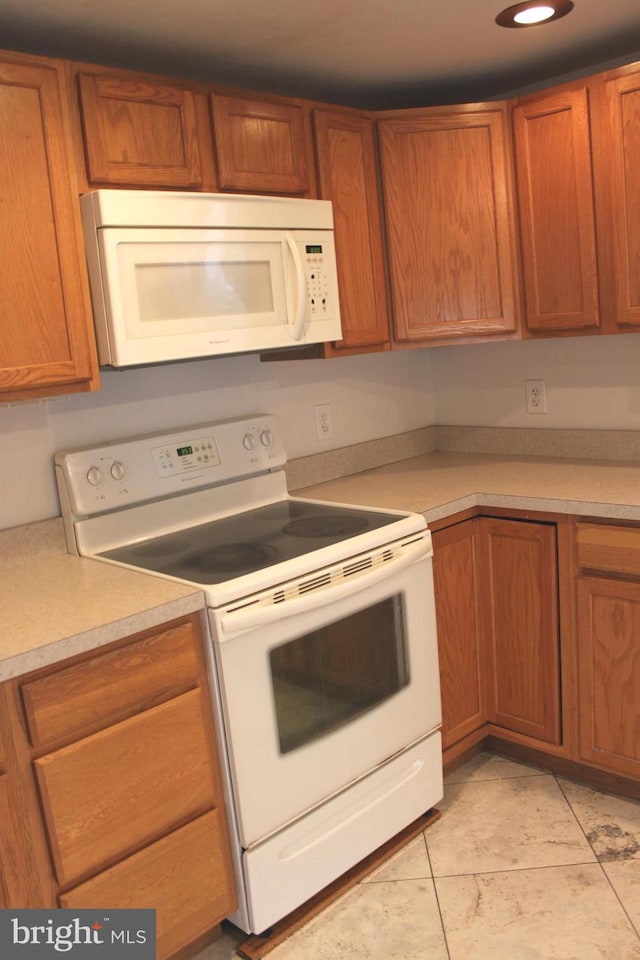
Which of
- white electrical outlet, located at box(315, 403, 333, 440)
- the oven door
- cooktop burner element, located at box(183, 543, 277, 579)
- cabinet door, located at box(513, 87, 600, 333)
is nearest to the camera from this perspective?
the oven door

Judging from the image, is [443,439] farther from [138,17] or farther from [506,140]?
[138,17]

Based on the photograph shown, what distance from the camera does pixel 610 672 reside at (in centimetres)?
225

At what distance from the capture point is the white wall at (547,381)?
2660mm

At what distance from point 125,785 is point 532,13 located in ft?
6.60

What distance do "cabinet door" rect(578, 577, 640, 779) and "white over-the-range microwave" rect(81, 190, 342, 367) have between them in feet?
3.34

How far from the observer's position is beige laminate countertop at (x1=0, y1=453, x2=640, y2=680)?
1.58 meters

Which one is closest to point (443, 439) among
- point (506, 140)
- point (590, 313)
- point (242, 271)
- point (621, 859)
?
point (590, 313)

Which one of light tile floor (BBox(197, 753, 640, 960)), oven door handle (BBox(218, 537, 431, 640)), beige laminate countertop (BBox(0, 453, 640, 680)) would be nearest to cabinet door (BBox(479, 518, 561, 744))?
beige laminate countertop (BBox(0, 453, 640, 680))

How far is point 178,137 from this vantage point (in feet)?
6.56

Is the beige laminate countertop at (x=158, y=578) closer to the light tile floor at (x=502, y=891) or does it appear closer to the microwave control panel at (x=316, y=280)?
the microwave control panel at (x=316, y=280)

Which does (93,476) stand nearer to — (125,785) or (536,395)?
(125,785)

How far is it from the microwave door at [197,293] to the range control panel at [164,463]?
13.3 inches

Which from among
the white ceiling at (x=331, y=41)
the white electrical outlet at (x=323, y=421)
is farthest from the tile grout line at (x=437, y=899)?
the white ceiling at (x=331, y=41)

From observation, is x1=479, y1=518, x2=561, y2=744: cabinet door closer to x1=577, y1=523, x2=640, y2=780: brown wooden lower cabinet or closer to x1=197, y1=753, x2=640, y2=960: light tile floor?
x1=577, y1=523, x2=640, y2=780: brown wooden lower cabinet
